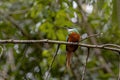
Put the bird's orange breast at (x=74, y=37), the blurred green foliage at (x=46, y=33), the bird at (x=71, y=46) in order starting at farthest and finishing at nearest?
the blurred green foliage at (x=46, y=33) → the bird's orange breast at (x=74, y=37) → the bird at (x=71, y=46)

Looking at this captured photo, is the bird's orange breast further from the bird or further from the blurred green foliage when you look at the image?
the blurred green foliage

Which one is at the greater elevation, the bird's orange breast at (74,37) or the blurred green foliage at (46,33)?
the bird's orange breast at (74,37)

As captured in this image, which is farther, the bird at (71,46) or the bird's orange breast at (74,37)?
the bird's orange breast at (74,37)

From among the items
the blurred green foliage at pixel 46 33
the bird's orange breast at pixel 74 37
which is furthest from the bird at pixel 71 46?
the blurred green foliage at pixel 46 33

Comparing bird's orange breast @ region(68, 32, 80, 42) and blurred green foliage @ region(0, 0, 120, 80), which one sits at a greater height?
bird's orange breast @ region(68, 32, 80, 42)

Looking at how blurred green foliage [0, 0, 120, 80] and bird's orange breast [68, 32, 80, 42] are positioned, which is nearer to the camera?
bird's orange breast [68, 32, 80, 42]

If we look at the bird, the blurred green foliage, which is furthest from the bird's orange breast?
the blurred green foliage

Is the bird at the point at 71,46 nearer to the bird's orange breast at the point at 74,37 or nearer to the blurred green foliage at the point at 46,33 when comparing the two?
the bird's orange breast at the point at 74,37

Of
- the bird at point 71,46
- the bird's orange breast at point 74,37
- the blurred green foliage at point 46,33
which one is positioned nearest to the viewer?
the bird at point 71,46

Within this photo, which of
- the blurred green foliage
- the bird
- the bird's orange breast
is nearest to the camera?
the bird

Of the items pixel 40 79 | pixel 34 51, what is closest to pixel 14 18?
pixel 34 51

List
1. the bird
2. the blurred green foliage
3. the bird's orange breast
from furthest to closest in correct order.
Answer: the blurred green foliage, the bird's orange breast, the bird

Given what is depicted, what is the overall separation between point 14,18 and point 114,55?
4.09 feet

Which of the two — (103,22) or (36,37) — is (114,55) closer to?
(103,22)
